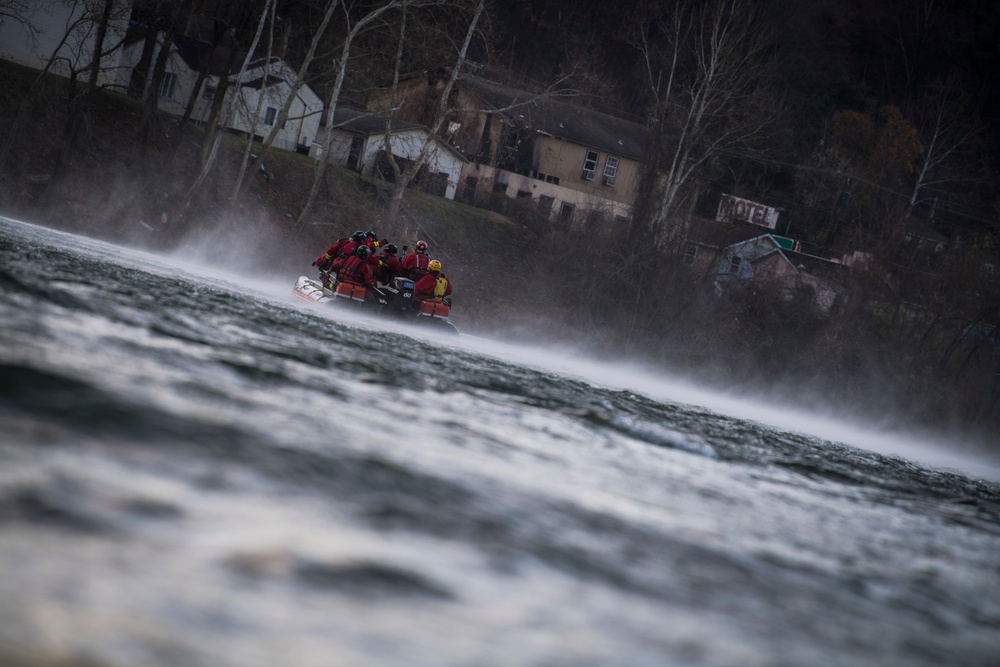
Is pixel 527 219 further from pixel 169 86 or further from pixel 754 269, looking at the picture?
pixel 169 86

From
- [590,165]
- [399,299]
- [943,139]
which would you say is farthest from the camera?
[943,139]

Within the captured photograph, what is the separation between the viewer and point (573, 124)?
61656 mm

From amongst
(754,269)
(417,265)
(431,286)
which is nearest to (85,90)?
(417,265)

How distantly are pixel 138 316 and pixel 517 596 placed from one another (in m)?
7.14

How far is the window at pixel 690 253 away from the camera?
1604 inches

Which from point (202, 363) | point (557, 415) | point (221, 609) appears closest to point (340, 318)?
point (557, 415)

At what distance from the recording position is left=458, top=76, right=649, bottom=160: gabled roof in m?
57.5

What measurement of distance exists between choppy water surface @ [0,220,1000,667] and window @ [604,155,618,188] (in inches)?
2027

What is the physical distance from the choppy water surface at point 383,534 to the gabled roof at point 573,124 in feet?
159

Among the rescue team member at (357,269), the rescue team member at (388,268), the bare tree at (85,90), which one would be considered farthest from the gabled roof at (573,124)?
the rescue team member at (357,269)

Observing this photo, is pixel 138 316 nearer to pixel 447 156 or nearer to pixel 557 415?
pixel 557 415

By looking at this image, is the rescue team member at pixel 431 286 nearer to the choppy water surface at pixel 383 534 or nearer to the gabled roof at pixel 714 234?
the choppy water surface at pixel 383 534

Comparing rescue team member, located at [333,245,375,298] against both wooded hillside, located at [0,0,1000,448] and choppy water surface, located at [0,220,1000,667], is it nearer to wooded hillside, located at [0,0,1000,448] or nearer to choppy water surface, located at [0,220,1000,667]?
wooded hillside, located at [0,0,1000,448]

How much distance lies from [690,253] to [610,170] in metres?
20.3
